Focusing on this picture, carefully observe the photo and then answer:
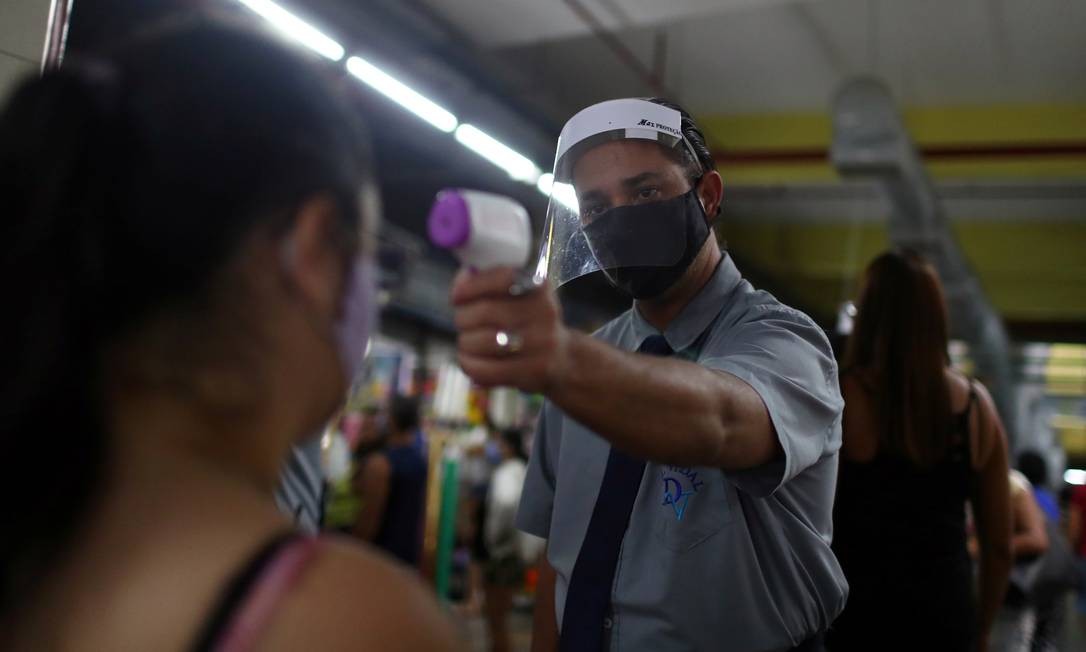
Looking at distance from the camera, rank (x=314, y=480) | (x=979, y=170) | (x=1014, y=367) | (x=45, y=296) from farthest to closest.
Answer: (x=1014, y=367) → (x=979, y=170) → (x=314, y=480) → (x=45, y=296)

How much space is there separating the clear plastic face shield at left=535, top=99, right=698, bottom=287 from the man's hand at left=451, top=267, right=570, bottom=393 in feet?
1.97

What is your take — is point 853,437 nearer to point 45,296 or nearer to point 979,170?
point 45,296

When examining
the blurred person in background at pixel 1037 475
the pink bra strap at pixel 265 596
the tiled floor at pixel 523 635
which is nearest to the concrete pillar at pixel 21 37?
the pink bra strap at pixel 265 596

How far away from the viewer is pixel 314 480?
1.79 metres

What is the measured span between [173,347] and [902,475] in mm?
1838

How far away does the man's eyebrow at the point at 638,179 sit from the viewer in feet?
5.05

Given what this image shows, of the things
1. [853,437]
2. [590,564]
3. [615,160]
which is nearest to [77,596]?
[590,564]

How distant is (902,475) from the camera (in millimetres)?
2174

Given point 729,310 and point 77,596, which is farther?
point 729,310

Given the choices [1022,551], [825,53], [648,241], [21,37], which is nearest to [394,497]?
[1022,551]

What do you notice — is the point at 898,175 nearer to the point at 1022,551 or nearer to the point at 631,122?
the point at 1022,551

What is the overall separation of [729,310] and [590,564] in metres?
0.44

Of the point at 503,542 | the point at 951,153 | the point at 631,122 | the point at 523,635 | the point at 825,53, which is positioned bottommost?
the point at 523,635

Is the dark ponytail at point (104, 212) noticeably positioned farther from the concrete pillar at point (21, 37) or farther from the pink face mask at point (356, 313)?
the concrete pillar at point (21, 37)
